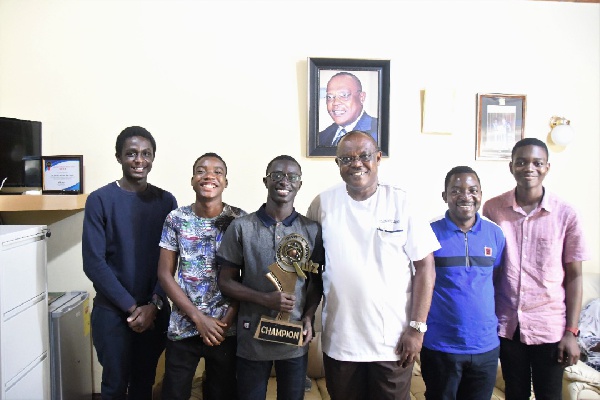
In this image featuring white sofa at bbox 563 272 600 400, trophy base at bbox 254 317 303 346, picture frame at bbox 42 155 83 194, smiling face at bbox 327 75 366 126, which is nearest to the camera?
trophy base at bbox 254 317 303 346

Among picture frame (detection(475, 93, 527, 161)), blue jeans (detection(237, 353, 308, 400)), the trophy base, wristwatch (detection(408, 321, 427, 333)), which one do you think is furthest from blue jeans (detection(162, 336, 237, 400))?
picture frame (detection(475, 93, 527, 161))

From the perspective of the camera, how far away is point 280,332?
137cm

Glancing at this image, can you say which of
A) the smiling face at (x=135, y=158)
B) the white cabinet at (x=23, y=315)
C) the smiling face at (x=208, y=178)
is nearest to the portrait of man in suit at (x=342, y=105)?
the smiling face at (x=208, y=178)

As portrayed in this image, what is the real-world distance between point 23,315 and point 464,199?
75.6 inches

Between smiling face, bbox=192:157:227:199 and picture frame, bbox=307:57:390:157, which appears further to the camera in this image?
picture frame, bbox=307:57:390:157

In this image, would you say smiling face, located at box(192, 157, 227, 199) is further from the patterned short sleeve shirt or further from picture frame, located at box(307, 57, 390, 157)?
picture frame, located at box(307, 57, 390, 157)

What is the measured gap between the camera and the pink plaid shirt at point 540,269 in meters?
1.58

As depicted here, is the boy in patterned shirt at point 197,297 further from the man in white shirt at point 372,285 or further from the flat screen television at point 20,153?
the flat screen television at point 20,153

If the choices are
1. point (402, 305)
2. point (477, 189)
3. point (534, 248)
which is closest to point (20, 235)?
point (402, 305)

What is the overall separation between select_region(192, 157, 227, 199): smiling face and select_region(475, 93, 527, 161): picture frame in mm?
1900

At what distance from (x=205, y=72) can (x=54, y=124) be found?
3.29ft

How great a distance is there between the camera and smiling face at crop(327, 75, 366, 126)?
2549 mm

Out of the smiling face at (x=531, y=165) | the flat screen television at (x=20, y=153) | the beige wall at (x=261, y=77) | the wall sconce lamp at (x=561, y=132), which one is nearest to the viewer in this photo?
the smiling face at (x=531, y=165)

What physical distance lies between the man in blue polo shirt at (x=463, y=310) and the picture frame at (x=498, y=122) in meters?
1.27
